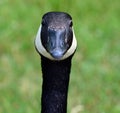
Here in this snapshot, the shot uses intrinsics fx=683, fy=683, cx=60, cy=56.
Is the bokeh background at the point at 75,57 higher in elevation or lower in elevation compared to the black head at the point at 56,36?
higher

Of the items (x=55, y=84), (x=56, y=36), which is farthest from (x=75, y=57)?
(x=56, y=36)

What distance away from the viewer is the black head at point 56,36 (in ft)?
14.4

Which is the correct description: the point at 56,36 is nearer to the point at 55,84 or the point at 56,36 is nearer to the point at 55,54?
the point at 55,54

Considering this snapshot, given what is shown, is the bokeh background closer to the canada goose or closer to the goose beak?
the canada goose

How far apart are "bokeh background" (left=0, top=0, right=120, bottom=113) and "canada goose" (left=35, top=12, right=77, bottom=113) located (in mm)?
1177

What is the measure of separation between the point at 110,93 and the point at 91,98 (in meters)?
0.22

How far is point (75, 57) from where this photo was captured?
692 cm

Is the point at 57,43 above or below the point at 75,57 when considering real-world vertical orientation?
below

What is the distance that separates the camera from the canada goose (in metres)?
4.43

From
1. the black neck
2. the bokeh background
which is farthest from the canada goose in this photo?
the bokeh background

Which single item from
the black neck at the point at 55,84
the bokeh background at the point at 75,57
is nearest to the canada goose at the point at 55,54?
the black neck at the point at 55,84

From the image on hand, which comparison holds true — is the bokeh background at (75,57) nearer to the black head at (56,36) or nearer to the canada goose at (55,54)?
the canada goose at (55,54)

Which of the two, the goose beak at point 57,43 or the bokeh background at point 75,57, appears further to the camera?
the bokeh background at point 75,57

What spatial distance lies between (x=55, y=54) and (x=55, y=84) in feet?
1.59
